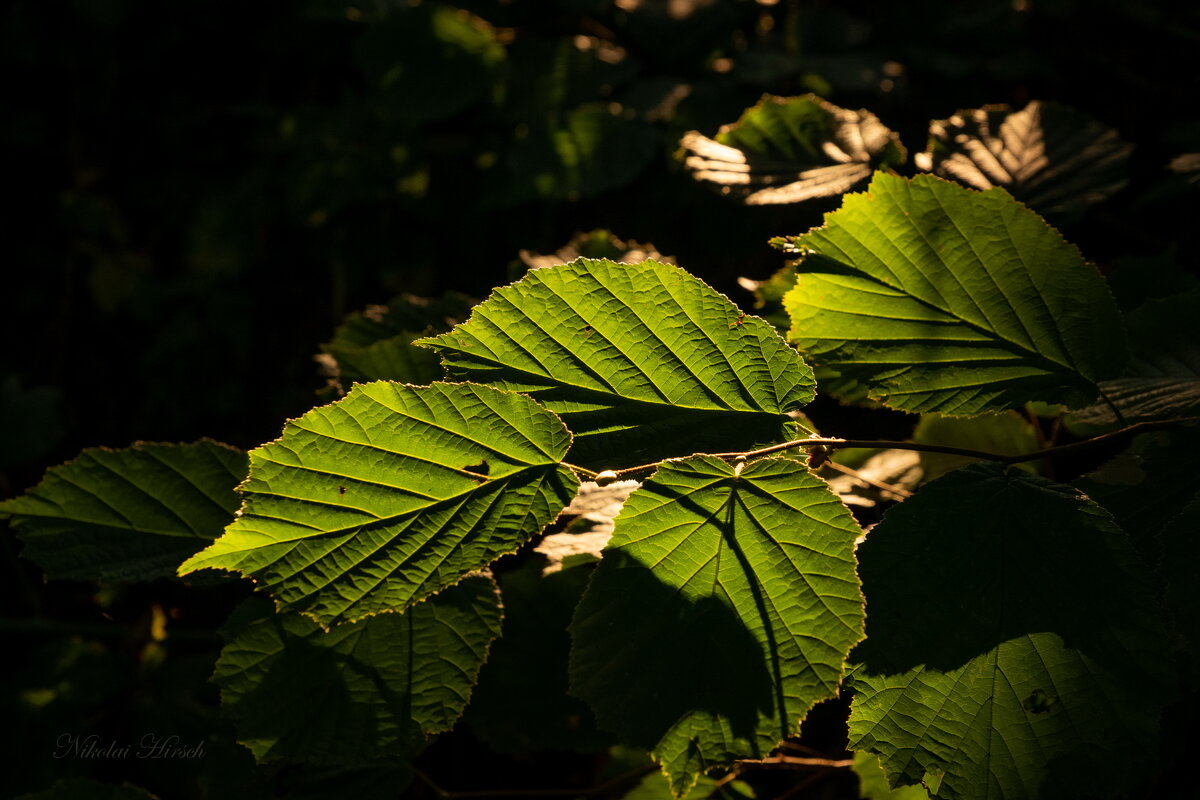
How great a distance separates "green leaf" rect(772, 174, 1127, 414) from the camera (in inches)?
33.0

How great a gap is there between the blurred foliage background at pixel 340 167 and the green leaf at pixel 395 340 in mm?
143

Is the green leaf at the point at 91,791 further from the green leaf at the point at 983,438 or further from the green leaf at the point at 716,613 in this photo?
the green leaf at the point at 983,438

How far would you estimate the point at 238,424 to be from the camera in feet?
8.29

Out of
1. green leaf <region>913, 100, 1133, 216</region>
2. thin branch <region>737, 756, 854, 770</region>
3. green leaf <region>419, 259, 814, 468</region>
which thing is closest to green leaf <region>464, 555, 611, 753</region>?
thin branch <region>737, 756, 854, 770</region>

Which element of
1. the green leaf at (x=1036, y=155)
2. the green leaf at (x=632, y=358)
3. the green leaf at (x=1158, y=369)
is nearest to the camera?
the green leaf at (x=632, y=358)

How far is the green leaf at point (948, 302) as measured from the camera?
84 cm

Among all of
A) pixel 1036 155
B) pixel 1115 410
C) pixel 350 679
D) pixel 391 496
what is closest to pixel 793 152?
pixel 1036 155

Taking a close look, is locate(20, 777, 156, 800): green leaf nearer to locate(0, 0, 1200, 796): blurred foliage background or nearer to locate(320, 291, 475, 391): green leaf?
locate(0, 0, 1200, 796): blurred foliage background

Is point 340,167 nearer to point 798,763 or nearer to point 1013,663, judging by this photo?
point 798,763

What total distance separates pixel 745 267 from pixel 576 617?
1244mm

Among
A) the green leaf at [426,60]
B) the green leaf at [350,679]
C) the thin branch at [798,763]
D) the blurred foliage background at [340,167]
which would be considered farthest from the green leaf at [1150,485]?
the green leaf at [426,60]

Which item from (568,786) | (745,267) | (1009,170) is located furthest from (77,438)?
(1009,170)

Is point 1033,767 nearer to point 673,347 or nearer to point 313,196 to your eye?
point 673,347

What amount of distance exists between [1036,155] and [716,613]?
0.93 m
